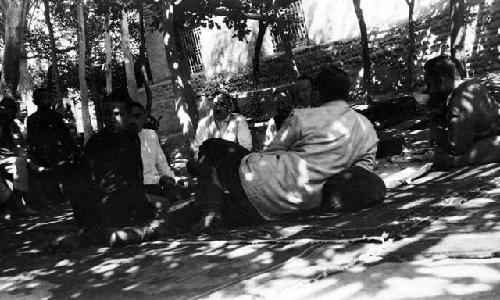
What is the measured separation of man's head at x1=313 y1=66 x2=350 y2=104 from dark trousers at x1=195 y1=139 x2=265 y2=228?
760mm

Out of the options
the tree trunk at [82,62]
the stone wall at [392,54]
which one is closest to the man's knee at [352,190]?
Result: the stone wall at [392,54]

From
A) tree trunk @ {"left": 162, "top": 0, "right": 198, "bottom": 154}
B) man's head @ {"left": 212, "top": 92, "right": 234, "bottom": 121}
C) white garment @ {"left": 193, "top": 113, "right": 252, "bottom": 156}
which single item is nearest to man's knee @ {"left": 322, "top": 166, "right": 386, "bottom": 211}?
white garment @ {"left": 193, "top": 113, "right": 252, "bottom": 156}

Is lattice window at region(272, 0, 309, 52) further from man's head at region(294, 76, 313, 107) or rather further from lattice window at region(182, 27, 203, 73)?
man's head at region(294, 76, 313, 107)

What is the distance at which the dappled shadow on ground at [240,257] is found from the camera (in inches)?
110

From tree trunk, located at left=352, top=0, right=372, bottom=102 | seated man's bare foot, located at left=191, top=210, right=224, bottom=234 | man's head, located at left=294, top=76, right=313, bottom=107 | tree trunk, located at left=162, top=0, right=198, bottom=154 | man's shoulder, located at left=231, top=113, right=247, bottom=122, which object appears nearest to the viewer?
seated man's bare foot, located at left=191, top=210, right=224, bottom=234

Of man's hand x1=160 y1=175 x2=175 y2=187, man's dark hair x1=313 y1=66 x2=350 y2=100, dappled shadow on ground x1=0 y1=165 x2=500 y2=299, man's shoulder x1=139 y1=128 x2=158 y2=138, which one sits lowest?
dappled shadow on ground x1=0 y1=165 x2=500 y2=299

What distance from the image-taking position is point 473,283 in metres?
2.21

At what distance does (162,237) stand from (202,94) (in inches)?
594

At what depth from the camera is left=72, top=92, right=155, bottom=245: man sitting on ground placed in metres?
4.41

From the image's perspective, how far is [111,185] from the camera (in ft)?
14.5

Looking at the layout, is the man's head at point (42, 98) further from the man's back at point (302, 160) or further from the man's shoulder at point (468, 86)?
the man's shoulder at point (468, 86)

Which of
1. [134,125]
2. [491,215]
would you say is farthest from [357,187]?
[134,125]

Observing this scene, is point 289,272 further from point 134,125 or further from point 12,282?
point 134,125

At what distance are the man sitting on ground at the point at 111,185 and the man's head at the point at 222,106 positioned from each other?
6.48ft
